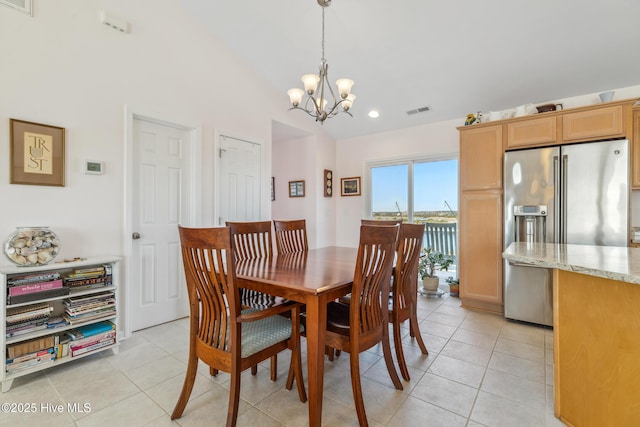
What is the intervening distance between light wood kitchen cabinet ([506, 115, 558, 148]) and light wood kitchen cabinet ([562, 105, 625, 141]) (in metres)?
0.09

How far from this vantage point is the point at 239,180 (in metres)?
3.64

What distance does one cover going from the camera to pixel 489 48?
9.16ft

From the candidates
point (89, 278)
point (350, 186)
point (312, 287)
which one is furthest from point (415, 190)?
point (89, 278)

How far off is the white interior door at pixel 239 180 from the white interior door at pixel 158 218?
0.41 metres

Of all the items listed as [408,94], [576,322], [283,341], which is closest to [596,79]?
[408,94]

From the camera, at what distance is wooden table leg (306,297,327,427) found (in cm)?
144

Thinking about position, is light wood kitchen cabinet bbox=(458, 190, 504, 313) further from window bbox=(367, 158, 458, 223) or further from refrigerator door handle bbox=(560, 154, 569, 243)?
window bbox=(367, 158, 458, 223)

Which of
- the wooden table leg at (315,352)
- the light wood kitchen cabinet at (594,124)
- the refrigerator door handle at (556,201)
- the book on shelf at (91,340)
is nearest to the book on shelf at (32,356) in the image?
the book on shelf at (91,340)

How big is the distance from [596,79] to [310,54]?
9.65 ft

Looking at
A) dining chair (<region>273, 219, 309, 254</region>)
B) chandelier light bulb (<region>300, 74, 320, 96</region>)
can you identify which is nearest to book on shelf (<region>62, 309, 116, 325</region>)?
dining chair (<region>273, 219, 309, 254</region>)

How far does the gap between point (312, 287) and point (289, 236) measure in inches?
55.5

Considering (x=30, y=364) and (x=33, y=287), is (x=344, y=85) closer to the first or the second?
(x=33, y=287)

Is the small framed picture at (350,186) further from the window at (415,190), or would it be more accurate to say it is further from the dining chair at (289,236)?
the dining chair at (289,236)

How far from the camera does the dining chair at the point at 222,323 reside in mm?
1412
